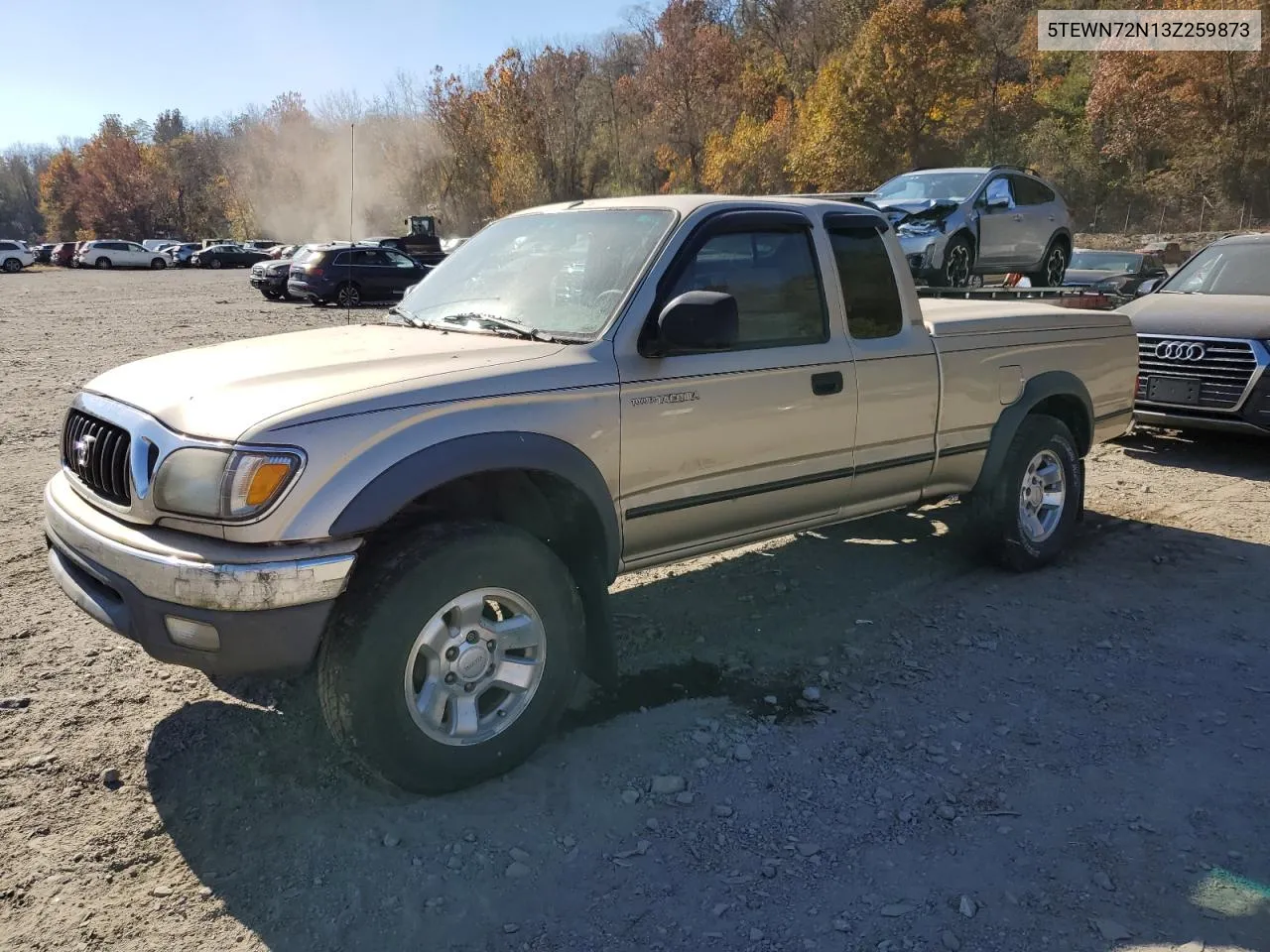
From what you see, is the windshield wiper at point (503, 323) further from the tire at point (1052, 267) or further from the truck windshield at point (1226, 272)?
the tire at point (1052, 267)

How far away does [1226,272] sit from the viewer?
893 centimetres

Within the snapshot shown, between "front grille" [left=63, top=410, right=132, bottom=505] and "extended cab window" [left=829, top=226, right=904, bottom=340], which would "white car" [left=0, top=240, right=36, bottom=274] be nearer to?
"front grille" [left=63, top=410, right=132, bottom=505]

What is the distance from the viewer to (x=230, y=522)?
281cm

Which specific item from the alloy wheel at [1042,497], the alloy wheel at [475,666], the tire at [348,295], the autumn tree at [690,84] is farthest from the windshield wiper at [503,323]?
the autumn tree at [690,84]

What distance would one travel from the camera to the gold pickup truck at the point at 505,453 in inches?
112

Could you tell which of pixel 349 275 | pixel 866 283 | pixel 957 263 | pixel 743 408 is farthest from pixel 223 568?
pixel 349 275

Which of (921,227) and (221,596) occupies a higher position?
(921,227)

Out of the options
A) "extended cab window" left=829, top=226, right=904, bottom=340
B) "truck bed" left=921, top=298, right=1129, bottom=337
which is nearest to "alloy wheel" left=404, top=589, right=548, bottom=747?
"extended cab window" left=829, top=226, right=904, bottom=340

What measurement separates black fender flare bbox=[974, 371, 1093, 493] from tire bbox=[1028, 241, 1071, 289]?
754 cm

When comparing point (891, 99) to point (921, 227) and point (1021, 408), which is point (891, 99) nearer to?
point (921, 227)

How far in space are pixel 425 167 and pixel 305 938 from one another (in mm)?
70774

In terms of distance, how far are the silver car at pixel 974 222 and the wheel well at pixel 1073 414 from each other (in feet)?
16.1

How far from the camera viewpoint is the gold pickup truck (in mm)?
2857

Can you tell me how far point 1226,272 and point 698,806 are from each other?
837 centimetres
